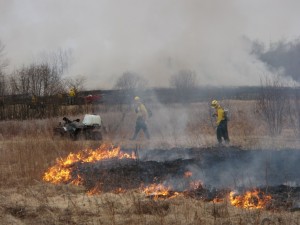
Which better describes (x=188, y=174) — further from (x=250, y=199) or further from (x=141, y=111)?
(x=141, y=111)

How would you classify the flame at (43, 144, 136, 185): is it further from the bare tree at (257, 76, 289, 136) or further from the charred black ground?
the bare tree at (257, 76, 289, 136)

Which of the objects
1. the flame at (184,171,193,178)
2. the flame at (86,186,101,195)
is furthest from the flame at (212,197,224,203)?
the flame at (86,186,101,195)

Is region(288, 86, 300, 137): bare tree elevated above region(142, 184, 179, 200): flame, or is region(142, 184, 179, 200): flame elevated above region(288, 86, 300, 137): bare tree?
region(288, 86, 300, 137): bare tree

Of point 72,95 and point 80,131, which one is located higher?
point 72,95

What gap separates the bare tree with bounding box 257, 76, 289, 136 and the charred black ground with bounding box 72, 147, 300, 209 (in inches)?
252

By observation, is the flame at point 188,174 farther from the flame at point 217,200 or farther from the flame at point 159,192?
the flame at point 217,200

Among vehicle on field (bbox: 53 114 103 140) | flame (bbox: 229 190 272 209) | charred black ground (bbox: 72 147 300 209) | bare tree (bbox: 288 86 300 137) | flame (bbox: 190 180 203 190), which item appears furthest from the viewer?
bare tree (bbox: 288 86 300 137)

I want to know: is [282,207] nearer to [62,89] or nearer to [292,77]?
[292,77]

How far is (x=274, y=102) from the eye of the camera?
17.6m

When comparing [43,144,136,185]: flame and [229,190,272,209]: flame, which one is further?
[43,144,136,185]: flame

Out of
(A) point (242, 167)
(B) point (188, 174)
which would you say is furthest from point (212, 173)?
(A) point (242, 167)

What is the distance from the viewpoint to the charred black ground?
8.10 metres

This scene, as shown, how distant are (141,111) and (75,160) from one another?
5.08m

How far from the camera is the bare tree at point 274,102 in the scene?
17.2m
